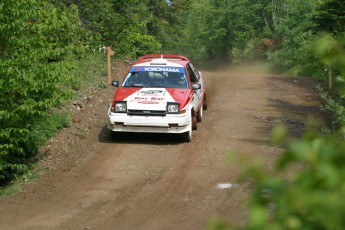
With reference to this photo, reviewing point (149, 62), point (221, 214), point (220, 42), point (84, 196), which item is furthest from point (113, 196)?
point (220, 42)

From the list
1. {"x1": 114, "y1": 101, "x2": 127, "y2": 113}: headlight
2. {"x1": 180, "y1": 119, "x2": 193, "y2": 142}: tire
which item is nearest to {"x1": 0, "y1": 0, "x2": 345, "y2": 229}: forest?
{"x1": 114, "y1": 101, "x2": 127, "y2": 113}: headlight

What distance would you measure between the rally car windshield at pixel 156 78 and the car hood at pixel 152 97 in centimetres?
32

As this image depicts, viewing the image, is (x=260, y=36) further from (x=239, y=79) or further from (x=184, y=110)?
(x=184, y=110)

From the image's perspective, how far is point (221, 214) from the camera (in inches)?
354

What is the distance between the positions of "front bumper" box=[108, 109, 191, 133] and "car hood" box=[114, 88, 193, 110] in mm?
215

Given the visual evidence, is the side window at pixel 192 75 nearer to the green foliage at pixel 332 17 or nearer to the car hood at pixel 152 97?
the car hood at pixel 152 97

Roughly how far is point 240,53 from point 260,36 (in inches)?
111

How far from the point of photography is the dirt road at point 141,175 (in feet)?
30.0

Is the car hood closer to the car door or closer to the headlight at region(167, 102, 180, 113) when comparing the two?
the headlight at region(167, 102, 180, 113)

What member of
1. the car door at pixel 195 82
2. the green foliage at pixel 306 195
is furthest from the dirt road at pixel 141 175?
the green foliage at pixel 306 195

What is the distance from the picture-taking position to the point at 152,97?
13.4 meters

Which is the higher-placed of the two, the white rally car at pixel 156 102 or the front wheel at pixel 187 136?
the white rally car at pixel 156 102

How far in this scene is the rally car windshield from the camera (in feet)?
46.4

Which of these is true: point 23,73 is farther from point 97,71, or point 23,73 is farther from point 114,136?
point 97,71
